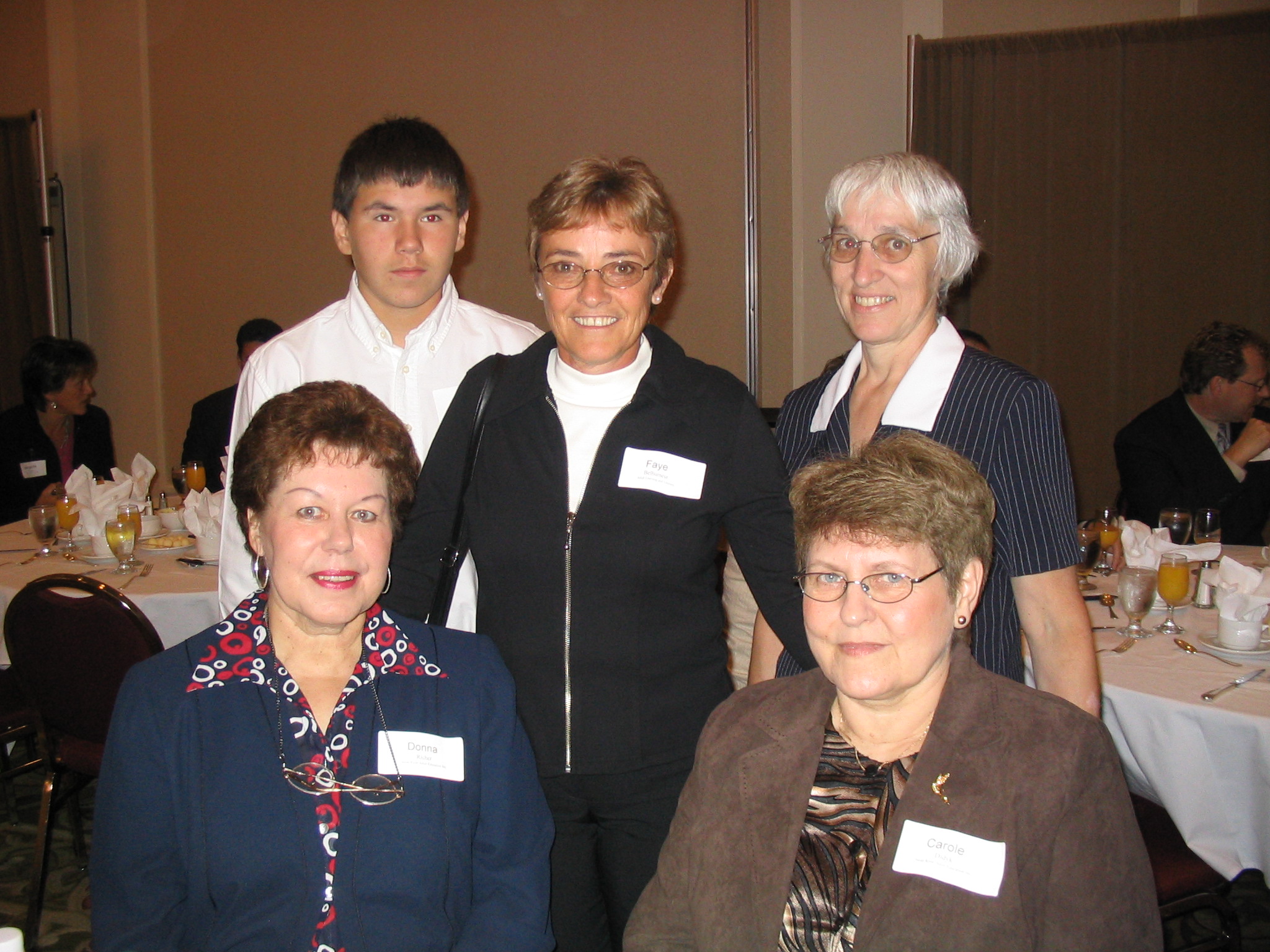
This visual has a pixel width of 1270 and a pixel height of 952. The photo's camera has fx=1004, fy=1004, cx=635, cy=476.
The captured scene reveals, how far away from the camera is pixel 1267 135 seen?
555cm

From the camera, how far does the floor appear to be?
287cm

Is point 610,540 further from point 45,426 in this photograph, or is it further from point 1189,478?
point 45,426

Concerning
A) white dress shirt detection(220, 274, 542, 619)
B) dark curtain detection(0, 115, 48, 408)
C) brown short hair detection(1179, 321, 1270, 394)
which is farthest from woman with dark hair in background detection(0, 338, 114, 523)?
brown short hair detection(1179, 321, 1270, 394)

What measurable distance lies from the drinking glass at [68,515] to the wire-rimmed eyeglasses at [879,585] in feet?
11.7

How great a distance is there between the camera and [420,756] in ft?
5.13

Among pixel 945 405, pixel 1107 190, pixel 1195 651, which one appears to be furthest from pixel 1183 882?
pixel 1107 190

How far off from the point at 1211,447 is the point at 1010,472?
3.18m

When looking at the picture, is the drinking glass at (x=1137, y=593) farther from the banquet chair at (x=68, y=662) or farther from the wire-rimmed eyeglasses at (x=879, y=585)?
the banquet chair at (x=68, y=662)

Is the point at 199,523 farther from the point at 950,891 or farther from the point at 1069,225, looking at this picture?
the point at 1069,225

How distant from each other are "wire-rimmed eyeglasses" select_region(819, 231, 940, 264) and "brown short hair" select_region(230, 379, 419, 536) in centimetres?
90

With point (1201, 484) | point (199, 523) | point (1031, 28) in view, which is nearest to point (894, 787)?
point (199, 523)

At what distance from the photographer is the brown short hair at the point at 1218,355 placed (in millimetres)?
4281

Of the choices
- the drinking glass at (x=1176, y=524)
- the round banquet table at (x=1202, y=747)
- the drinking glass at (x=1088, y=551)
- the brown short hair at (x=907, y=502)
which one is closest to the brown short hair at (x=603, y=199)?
the brown short hair at (x=907, y=502)

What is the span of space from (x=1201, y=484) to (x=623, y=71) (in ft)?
13.2
